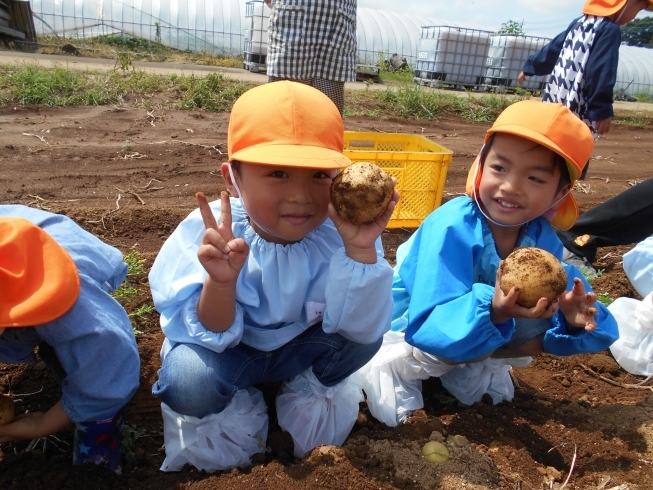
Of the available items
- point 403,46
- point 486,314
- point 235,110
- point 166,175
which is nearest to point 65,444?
point 235,110

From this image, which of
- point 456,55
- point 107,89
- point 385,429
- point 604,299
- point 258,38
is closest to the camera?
point 385,429

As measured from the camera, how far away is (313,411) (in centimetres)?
189

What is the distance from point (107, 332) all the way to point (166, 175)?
3.15m

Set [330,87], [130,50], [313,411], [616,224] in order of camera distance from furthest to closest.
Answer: [130,50] → [330,87] → [616,224] → [313,411]

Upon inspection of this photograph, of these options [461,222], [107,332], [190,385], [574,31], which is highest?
[574,31]

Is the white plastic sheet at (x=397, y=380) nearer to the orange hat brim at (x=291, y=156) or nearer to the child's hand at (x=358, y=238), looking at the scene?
the child's hand at (x=358, y=238)

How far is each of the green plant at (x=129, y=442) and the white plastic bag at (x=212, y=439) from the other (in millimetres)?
135

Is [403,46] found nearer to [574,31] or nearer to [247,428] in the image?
[574,31]

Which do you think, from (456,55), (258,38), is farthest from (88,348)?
(456,55)

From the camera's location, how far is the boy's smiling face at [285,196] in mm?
1608

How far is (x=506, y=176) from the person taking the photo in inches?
78.9

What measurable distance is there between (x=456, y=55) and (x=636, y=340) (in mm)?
12482

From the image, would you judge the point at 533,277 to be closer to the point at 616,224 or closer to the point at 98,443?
the point at 98,443

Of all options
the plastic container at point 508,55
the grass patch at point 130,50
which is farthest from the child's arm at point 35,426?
the plastic container at point 508,55
